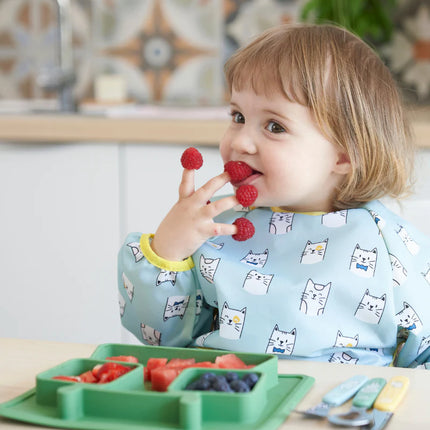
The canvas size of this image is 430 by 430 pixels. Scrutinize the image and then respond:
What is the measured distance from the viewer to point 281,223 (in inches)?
51.3

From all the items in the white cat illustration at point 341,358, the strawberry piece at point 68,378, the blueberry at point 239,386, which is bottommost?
the white cat illustration at point 341,358

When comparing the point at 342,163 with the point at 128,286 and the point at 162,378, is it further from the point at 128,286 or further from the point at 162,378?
the point at 162,378

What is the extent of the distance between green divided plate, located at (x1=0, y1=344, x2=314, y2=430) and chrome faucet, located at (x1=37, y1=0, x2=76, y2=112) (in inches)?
80.6

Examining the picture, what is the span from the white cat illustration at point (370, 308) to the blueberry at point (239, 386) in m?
0.47

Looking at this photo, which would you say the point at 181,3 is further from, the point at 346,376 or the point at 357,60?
the point at 346,376

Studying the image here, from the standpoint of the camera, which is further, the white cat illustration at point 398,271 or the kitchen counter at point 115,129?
the kitchen counter at point 115,129

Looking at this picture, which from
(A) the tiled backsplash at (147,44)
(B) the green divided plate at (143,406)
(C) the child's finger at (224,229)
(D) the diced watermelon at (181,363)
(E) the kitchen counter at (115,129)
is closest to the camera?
(B) the green divided plate at (143,406)

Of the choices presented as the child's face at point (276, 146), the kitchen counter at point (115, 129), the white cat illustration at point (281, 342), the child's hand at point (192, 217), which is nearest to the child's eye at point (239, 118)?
the child's face at point (276, 146)

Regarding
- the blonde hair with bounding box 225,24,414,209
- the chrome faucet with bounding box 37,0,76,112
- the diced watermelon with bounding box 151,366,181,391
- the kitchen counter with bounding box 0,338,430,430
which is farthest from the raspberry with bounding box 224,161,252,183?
the chrome faucet with bounding box 37,0,76,112

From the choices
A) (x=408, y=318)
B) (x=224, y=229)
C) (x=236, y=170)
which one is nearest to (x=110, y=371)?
(x=224, y=229)

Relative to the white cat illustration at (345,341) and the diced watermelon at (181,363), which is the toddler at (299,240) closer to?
the white cat illustration at (345,341)

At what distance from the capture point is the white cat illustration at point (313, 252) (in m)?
1.23

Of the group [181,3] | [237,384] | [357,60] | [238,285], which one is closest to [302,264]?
[238,285]

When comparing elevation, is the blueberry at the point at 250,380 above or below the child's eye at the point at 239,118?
below
